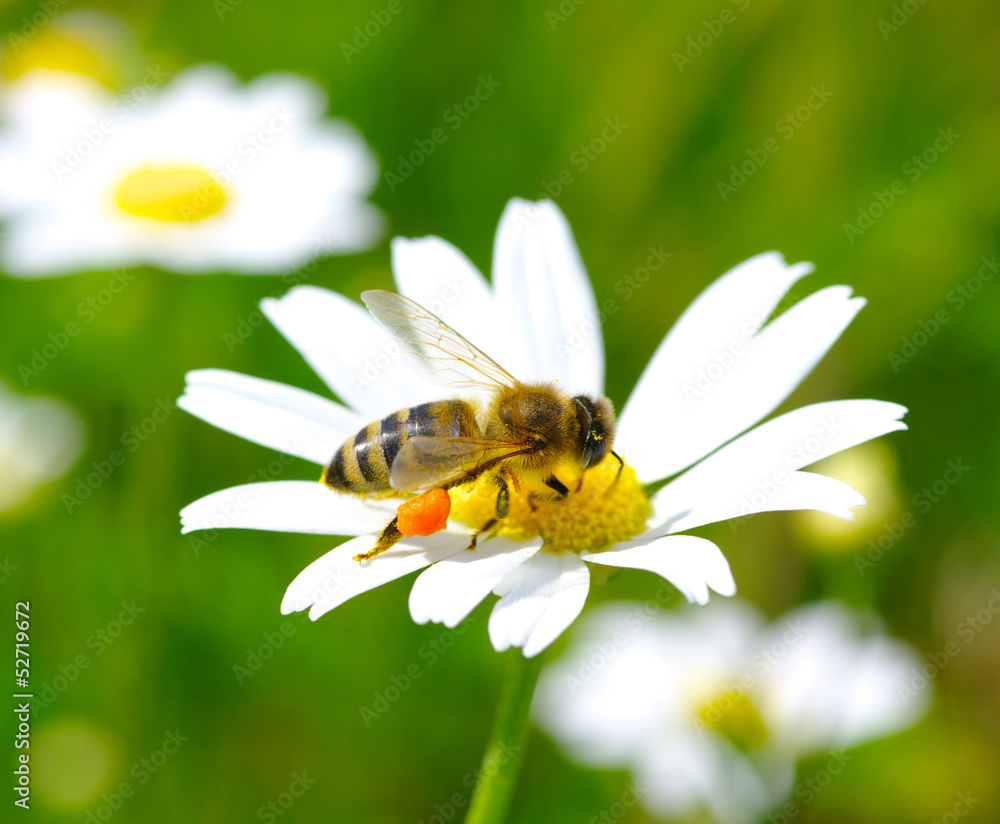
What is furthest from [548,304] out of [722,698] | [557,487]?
[722,698]

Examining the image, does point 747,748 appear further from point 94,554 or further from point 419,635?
point 94,554

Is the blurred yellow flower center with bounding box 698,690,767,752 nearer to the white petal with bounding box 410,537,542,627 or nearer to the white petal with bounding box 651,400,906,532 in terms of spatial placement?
the white petal with bounding box 651,400,906,532

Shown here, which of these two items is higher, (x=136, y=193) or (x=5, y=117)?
(x=136, y=193)

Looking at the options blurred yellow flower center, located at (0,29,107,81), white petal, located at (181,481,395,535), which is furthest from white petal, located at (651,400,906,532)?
blurred yellow flower center, located at (0,29,107,81)

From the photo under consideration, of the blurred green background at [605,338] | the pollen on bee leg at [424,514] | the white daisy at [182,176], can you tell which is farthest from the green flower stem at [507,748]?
the white daisy at [182,176]

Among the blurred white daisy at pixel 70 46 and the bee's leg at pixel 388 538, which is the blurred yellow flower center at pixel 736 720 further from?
the blurred white daisy at pixel 70 46

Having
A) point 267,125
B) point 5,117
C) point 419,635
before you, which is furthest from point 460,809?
point 5,117
